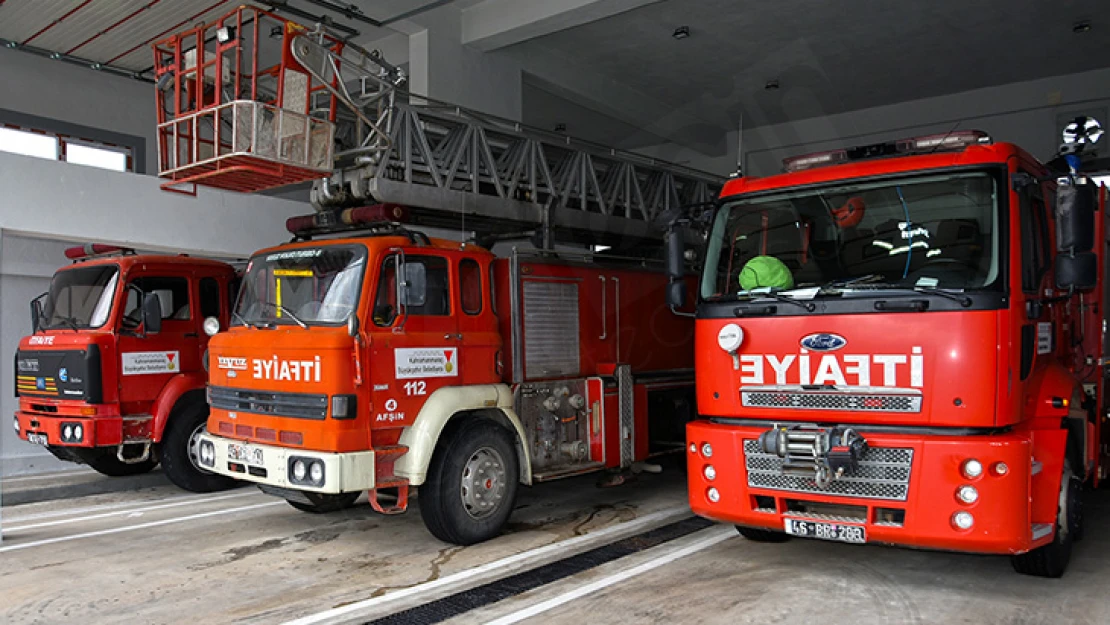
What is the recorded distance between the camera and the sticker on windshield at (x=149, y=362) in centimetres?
816

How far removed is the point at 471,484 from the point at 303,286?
6.36ft

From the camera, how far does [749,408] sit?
505cm

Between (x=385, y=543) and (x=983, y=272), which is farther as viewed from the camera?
(x=385, y=543)

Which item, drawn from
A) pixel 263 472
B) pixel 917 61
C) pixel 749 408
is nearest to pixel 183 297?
pixel 263 472

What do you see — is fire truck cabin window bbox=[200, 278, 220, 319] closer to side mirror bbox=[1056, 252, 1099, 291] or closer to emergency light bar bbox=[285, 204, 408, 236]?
emergency light bar bbox=[285, 204, 408, 236]

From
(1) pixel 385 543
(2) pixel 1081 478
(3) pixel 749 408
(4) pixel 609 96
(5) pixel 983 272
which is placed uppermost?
(4) pixel 609 96

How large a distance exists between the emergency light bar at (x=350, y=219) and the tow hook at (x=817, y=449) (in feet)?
10.6

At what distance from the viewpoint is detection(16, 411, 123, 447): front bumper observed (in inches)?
309

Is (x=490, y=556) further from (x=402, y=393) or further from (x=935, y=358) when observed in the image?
(x=935, y=358)

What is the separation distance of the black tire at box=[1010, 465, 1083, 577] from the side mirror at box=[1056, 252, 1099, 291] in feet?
3.67

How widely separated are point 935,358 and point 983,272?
21.1 inches

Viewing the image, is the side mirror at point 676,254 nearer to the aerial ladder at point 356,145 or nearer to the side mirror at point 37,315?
the aerial ladder at point 356,145

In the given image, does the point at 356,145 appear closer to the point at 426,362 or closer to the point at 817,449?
the point at 426,362

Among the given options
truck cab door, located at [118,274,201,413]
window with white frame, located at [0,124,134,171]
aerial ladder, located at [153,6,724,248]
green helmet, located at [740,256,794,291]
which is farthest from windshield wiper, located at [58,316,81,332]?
green helmet, located at [740,256,794,291]
